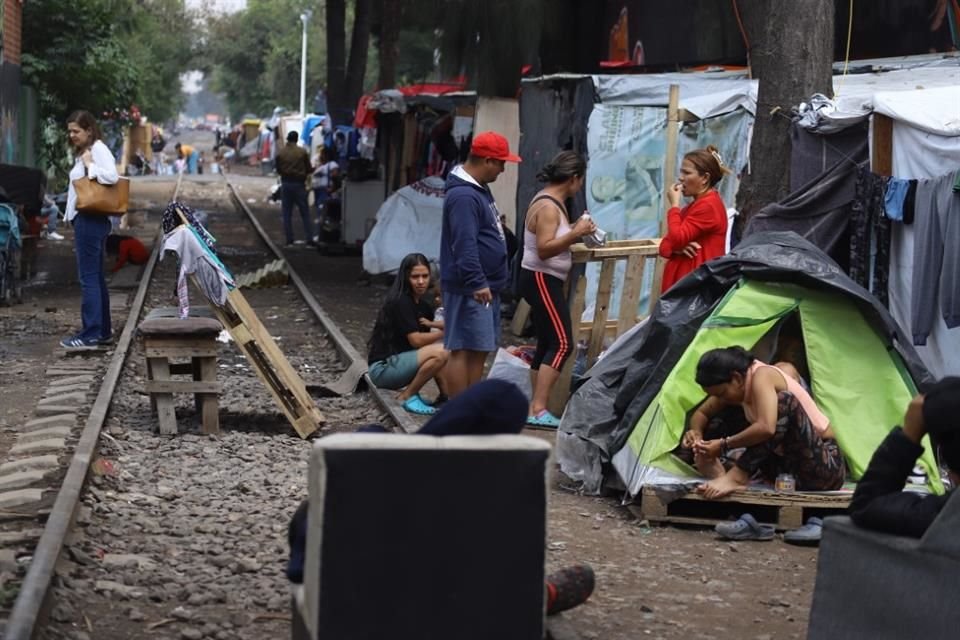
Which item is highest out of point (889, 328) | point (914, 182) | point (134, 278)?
point (914, 182)

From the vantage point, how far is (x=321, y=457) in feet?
13.9

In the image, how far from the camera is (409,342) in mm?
10430

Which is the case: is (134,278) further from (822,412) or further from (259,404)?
(822,412)

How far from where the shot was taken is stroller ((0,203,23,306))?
50.0 ft

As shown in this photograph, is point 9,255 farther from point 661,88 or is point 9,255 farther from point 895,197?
point 895,197

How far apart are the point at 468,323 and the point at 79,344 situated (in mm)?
5125

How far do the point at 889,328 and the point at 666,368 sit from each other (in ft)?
3.97

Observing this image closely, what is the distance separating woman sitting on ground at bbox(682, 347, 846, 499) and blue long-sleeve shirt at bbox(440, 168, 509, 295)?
1.84 meters

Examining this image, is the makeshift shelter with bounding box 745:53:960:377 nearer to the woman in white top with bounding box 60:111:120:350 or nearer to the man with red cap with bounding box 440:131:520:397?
Answer: the man with red cap with bounding box 440:131:520:397

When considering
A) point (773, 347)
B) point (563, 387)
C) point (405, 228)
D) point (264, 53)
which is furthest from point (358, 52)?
point (264, 53)

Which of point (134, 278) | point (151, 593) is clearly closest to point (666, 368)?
point (151, 593)

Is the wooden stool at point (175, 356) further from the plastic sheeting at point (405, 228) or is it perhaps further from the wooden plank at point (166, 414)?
the plastic sheeting at point (405, 228)

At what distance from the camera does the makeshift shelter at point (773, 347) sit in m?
7.68

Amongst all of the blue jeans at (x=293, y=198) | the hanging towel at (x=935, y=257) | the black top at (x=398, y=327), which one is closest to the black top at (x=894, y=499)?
the hanging towel at (x=935, y=257)
